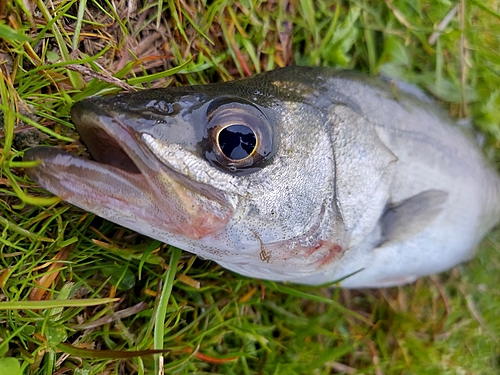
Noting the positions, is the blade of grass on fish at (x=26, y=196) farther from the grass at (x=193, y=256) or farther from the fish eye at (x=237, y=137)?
the fish eye at (x=237, y=137)

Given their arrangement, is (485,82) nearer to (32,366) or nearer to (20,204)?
(20,204)

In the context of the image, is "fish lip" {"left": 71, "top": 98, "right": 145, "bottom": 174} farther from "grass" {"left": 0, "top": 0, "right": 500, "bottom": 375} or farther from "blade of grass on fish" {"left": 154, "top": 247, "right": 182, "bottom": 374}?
"blade of grass on fish" {"left": 154, "top": 247, "right": 182, "bottom": 374}

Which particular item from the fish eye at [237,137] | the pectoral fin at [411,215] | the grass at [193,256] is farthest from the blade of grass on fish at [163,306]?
the pectoral fin at [411,215]

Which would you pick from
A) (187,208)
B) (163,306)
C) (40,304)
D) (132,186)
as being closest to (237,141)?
(187,208)

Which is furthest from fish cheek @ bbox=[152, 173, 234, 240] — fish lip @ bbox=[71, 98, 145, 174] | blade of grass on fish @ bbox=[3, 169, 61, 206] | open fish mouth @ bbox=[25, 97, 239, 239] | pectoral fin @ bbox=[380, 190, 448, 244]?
pectoral fin @ bbox=[380, 190, 448, 244]

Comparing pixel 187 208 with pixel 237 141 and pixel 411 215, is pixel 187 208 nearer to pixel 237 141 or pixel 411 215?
pixel 237 141
